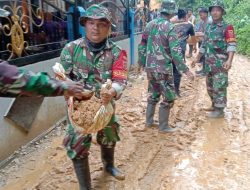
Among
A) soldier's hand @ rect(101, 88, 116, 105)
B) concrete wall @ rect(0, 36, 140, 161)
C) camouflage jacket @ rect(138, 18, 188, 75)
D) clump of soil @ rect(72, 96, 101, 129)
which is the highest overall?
camouflage jacket @ rect(138, 18, 188, 75)

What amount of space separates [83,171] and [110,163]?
1.82ft

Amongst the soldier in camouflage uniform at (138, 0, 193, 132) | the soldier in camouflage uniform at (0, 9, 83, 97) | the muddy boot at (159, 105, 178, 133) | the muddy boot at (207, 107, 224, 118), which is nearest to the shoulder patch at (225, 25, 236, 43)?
the soldier in camouflage uniform at (138, 0, 193, 132)

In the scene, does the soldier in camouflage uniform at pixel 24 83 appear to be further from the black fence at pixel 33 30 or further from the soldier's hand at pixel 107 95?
the black fence at pixel 33 30

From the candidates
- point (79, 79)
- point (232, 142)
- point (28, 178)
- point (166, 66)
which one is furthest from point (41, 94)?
point (232, 142)

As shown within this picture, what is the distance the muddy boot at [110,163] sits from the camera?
3531 mm

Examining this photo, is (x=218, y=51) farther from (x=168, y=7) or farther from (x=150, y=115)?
(x=150, y=115)

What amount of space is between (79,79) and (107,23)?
0.56m

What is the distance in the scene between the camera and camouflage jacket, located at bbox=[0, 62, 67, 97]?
5.43 ft

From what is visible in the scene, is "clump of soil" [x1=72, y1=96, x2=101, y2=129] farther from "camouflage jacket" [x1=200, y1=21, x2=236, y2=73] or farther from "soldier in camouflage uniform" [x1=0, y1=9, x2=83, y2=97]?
"camouflage jacket" [x1=200, y1=21, x2=236, y2=73]

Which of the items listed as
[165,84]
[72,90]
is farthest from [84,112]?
[165,84]

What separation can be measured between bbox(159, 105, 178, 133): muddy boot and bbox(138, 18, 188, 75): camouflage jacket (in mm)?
563

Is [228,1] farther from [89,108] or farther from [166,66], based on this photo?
[89,108]

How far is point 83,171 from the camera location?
3156 mm

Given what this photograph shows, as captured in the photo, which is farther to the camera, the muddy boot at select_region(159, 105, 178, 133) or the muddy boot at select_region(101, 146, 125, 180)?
the muddy boot at select_region(159, 105, 178, 133)
